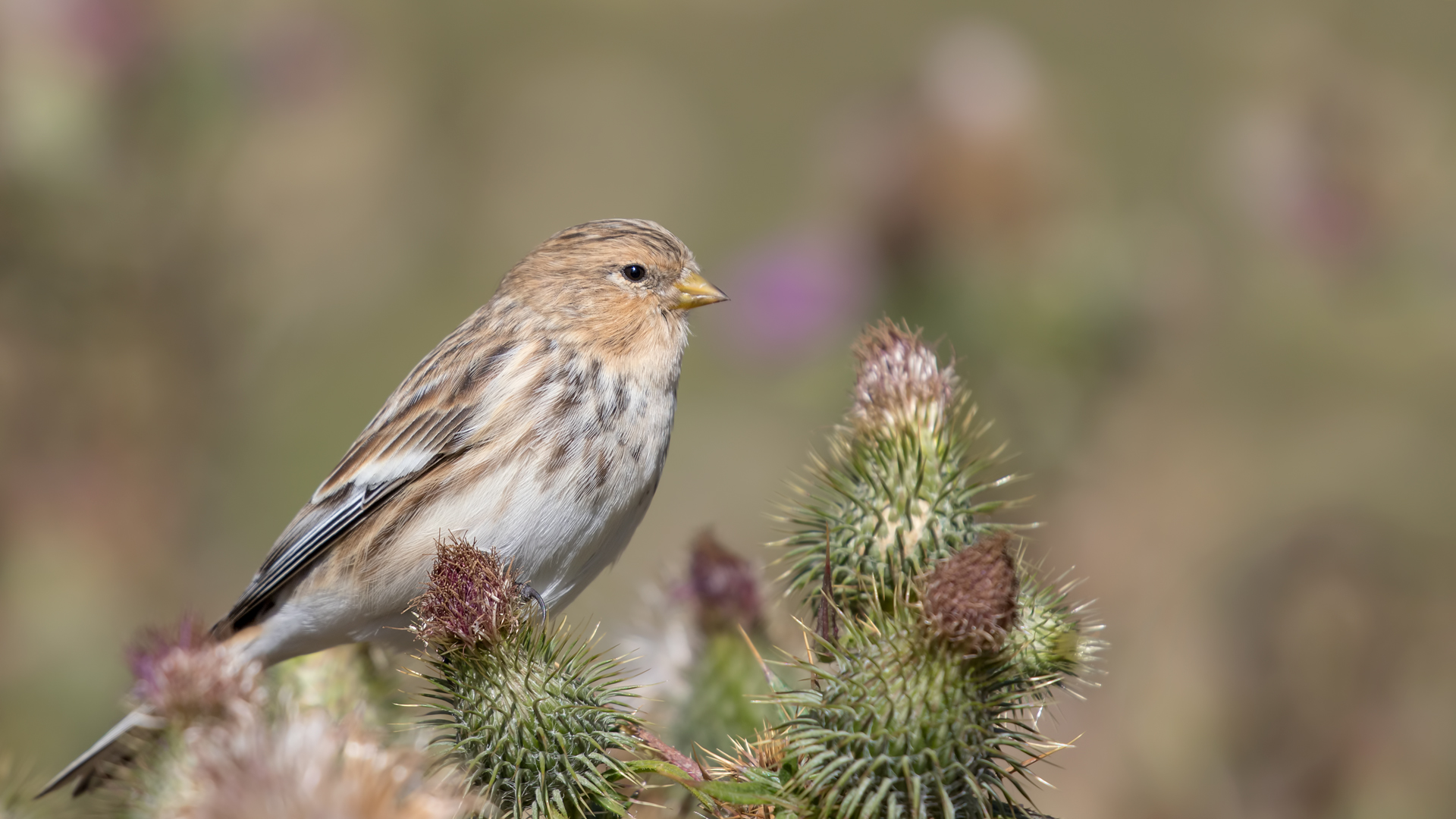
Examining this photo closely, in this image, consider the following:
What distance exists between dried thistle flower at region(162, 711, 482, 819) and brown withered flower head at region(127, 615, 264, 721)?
46 cm

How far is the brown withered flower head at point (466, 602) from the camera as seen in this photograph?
3.14m

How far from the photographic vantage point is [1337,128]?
26.7 feet

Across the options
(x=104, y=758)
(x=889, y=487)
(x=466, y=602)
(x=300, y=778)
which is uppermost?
(x=889, y=487)

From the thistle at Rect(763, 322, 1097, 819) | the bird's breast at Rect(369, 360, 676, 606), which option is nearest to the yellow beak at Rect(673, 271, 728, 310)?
the bird's breast at Rect(369, 360, 676, 606)

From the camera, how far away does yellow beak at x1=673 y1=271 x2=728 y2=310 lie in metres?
5.43

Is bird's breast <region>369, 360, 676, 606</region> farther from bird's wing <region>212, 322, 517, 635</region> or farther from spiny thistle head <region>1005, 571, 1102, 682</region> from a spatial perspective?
spiny thistle head <region>1005, 571, 1102, 682</region>

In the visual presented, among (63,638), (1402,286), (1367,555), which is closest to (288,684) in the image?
(63,638)

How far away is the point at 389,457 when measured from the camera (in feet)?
16.4

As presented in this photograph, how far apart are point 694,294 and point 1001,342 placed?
11.7 ft

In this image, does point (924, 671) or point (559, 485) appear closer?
point (924, 671)

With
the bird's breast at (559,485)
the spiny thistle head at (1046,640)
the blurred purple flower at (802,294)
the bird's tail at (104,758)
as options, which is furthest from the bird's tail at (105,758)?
the blurred purple flower at (802,294)

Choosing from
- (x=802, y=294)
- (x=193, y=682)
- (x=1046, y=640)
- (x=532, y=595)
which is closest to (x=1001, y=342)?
(x=802, y=294)

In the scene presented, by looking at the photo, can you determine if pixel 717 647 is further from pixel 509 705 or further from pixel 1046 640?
pixel 1046 640

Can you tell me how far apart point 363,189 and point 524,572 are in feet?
19.7
